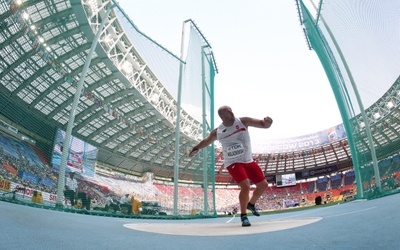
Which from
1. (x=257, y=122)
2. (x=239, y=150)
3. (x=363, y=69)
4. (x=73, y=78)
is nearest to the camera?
(x=257, y=122)

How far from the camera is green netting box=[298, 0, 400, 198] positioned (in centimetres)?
438

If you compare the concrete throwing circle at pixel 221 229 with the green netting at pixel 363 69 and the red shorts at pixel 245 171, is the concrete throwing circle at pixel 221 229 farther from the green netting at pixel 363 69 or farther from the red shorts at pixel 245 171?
the green netting at pixel 363 69

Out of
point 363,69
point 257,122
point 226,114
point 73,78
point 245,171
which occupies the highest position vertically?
point 73,78

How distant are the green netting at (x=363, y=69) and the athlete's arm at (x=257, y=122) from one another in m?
2.75

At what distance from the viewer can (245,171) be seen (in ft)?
9.27

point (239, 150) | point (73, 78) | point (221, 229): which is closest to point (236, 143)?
point (239, 150)

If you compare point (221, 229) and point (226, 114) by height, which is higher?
point (226, 114)

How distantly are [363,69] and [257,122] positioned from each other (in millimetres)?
4399

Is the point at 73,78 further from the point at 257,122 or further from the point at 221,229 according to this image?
the point at 221,229

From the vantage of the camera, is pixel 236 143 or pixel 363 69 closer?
pixel 236 143

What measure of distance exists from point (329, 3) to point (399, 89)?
2.44 metres

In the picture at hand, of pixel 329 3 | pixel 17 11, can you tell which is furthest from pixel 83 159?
pixel 329 3

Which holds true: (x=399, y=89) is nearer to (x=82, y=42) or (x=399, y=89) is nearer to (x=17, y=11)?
(x=17, y=11)

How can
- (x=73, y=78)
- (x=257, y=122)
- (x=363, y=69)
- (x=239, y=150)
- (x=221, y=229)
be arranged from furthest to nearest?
(x=73, y=78), (x=363, y=69), (x=239, y=150), (x=257, y=122), (x=221, y=229)
